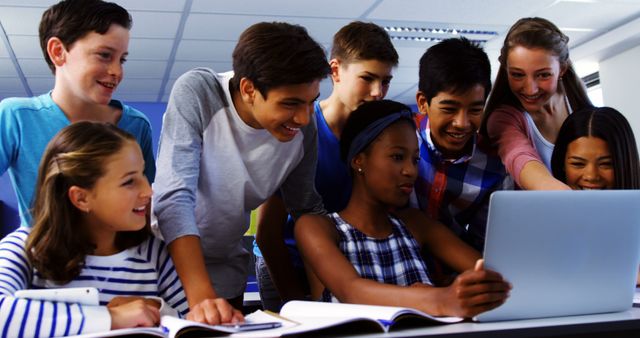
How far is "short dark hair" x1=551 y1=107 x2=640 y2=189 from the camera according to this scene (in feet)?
5.06

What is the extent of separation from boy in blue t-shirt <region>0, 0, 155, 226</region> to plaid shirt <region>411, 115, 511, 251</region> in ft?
2.10

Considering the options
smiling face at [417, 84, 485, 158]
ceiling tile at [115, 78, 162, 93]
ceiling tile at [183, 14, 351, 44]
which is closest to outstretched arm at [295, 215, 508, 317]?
smiling face at [417, 84, 485, 158]

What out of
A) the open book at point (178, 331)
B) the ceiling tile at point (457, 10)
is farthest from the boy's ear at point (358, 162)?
the ceiling tile at point (457, 10)

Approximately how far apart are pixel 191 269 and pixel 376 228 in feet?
1.53

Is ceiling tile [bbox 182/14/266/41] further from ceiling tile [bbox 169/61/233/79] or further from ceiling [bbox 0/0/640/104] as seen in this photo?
ceiling tile [bbox 169/61/233/79]

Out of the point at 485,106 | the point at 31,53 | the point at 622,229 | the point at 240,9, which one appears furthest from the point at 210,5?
the point at 622,229

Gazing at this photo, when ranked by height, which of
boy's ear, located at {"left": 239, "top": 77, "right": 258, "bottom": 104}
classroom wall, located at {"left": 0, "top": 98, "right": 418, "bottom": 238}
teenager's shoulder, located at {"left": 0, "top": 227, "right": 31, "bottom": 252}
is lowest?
teenager's shoulder, located at {"left": 0, "top": 227, "right": 31, "bottom": 252}

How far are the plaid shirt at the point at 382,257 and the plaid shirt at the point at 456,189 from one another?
0.19 m

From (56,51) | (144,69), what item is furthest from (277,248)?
(144,69)

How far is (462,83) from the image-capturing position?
1.57 meters

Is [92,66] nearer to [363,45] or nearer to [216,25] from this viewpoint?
[363,45]

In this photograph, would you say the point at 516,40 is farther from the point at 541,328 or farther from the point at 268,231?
the point at 541,328

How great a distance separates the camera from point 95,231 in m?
1.20

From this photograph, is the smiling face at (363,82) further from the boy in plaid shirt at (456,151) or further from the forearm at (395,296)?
the forearm at (395,296)
